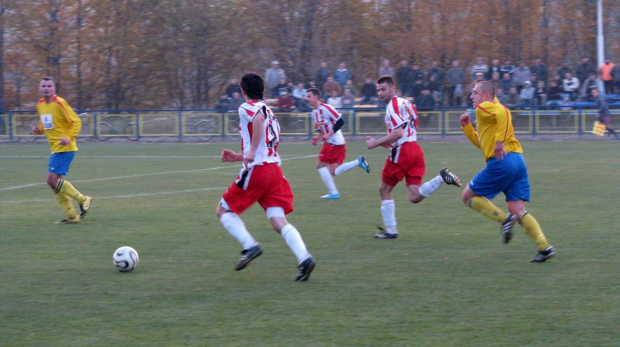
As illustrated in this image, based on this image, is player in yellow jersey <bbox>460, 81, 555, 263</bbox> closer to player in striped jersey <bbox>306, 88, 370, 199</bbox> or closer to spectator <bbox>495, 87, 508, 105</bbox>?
player in striped jersey <bbox>306, 88, 370, 199</bbox>

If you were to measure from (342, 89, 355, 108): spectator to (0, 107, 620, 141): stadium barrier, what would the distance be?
1.84ft

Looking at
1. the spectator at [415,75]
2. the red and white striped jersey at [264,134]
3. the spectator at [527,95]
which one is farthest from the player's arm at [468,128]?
the spectator at [415,75]

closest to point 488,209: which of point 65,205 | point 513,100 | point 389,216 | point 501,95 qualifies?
point 389,216

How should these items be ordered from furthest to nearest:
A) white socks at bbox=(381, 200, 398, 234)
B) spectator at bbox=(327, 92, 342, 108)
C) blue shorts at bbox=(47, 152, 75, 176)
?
spectator at bbox=(327, 92, 342, 108), blue shorts at bbox=(47, 152, 75, 176), white socks at bbox=(381, 200, 398, 234)

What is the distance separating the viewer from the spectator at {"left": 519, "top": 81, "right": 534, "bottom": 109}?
24969mm

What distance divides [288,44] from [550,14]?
1086 cm

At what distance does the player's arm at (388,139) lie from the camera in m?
7.69

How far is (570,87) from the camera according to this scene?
2555 centimetres

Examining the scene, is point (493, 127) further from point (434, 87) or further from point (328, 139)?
point (434, 87)

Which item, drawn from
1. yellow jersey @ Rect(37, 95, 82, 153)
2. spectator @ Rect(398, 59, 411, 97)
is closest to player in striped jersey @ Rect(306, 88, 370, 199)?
yellow jersey @ Rect(37, 95, 82, 153)

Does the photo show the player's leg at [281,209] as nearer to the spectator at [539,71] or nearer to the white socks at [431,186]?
the white socks at [431,186]

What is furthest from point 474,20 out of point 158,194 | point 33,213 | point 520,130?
point 33,213

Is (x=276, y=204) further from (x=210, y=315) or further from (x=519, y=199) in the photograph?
(x=519, y=199)

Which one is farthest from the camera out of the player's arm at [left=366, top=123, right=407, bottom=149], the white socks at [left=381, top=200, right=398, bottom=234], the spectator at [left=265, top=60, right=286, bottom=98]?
the spectator at [left=265, top=60, right=286, bottom=98]
